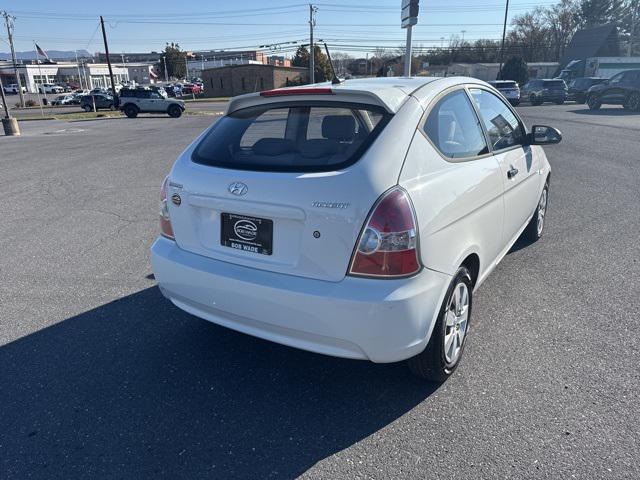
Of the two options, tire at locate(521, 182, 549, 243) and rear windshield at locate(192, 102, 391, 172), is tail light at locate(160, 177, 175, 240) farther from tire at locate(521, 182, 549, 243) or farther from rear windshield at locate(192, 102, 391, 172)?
tire at locate(521, 182, 549, 243)

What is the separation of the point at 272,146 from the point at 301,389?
1.51m

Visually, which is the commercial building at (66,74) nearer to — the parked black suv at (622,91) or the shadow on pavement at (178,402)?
the parked black suv at (622,91)

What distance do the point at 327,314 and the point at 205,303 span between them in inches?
33.3

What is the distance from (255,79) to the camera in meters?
69.2

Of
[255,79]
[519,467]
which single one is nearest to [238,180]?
[519,467]

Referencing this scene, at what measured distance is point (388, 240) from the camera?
7.87ft

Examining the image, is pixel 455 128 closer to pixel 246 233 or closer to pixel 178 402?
pixel 246 233

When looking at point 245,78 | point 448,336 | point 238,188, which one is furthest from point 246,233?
point 245,78

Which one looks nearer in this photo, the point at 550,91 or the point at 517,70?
the point at 550,91

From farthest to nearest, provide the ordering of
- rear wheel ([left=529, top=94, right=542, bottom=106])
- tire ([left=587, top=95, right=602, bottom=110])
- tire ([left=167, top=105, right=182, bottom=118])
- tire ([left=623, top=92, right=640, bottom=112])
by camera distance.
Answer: tire ([left=167, top=105, right=182, bottom=118]), rear wheel ([left=529, top=94, right=542, bottom=106]), tire ([left=587, top=95, right=602, bottom=110]), tire ([left=623, top=92, right=640, bottom=112])

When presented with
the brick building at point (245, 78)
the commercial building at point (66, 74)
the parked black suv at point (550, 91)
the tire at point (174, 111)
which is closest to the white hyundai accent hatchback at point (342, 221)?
the tire at point (174, 111)

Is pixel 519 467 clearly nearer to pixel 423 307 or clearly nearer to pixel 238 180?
pixel 423 307

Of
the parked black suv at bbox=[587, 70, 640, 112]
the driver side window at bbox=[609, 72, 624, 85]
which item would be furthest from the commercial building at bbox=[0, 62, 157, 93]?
the driver side window at bbox=[609, 72, 624, 85]

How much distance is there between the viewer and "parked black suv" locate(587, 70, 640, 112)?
2450 centimetres
